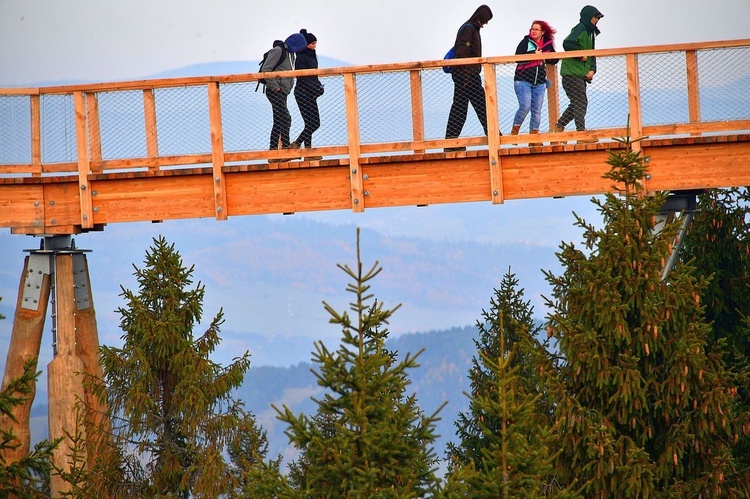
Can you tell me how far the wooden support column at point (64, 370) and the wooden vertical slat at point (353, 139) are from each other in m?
4.54

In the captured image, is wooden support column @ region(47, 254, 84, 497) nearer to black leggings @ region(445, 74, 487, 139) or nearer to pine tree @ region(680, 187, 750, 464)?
black leggings @ region(445, 74, 487, 139)

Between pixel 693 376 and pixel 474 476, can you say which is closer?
pixel 474 476

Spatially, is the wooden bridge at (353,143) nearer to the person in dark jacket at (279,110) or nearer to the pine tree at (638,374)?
the person in dark jacket at (279,110)

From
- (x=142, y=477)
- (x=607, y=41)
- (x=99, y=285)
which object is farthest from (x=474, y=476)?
(x=99, y=285)

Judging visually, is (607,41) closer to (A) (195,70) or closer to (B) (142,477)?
(A) (195,70)

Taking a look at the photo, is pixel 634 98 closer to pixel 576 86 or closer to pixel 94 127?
pixel 576 86

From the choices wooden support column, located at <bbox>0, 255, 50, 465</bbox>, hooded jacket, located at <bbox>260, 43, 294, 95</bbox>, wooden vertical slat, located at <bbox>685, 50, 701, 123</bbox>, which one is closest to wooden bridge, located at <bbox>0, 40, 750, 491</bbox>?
wooden vertical slat, located at <bbox>685, 50, 701, 123</bbox>

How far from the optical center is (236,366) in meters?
19.1

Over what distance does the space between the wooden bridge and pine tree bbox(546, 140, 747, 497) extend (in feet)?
8.00

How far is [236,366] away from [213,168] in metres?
2.97

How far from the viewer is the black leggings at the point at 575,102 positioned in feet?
59.8

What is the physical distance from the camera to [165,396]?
19.1m

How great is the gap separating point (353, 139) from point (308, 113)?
75cm

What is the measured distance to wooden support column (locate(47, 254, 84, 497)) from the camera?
757 inches
